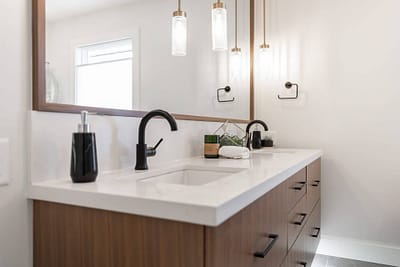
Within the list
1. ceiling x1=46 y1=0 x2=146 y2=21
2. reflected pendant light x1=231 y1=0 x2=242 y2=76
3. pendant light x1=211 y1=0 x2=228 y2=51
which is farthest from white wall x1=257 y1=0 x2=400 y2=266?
ceiling x1=46 y1=0 x2=146 y2=21

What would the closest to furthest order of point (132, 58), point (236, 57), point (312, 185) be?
point (132, 58), point (312, 185), point (236, 57)

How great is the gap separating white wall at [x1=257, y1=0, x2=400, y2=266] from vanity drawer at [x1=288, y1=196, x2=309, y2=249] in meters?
0.75

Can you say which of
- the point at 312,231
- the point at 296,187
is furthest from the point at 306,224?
the point at 296,187

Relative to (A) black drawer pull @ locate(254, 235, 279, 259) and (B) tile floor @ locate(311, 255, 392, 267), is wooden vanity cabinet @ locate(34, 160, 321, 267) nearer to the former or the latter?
(A) black drawer pull @ locate(254, 235, 279, 259)

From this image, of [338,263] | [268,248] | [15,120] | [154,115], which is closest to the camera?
[15,120]

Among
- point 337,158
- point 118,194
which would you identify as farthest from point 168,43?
point 337,158

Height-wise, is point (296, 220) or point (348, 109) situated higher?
point (348, 109)

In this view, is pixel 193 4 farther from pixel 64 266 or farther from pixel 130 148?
pixel 64 266

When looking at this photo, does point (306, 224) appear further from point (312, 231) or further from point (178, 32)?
point (178, 32)

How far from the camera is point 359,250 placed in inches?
86.3

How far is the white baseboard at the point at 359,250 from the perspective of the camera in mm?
2102

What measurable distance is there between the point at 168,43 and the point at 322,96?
4.39 feet

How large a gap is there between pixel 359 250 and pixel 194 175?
1.57 metres

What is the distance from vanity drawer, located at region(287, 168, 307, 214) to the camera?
130 centimetres
